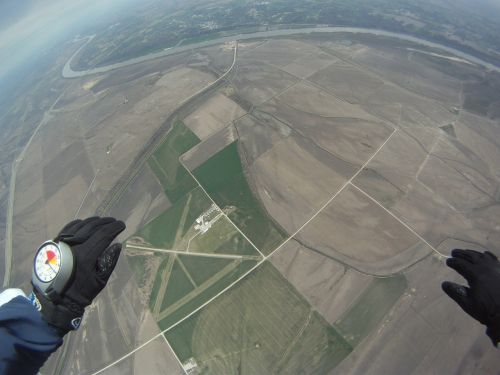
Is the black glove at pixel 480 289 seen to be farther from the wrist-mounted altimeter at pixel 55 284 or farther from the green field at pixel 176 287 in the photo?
the green field at pixel 176 287

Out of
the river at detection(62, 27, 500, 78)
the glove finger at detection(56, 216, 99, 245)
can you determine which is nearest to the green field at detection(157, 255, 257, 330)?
→ the glove finger at detection(56, 216, 99, 245)

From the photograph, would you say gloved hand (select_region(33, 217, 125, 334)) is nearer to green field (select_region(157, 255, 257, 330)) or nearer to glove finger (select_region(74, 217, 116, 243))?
glove finger (select_region(74, 217, 116, 243))

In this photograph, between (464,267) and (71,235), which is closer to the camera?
(71,235)

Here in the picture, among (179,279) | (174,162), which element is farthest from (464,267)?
(174,162)

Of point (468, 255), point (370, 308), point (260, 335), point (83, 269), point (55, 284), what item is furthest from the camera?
point (370, 308)

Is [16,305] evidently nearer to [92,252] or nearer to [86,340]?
[92,252]

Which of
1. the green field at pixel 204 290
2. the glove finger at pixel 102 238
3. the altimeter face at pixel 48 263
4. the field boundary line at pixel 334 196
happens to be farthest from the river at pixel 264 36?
the altimeter face at pixel 48 263

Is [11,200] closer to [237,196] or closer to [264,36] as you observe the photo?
[237,196]

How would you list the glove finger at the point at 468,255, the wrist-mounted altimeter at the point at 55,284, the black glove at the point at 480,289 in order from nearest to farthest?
the wrist-mounted altimeter at the point at 55,284 < the black glove at the point at 480,289 < the glove finger at the point at 468,255
